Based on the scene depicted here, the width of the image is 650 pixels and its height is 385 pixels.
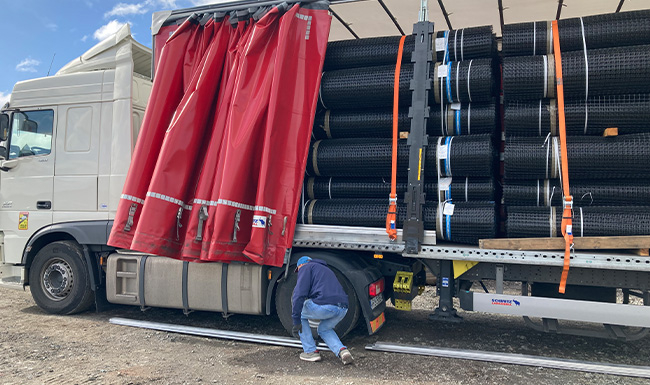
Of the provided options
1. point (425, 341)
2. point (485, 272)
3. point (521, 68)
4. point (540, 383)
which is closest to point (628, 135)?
point (521, 68)

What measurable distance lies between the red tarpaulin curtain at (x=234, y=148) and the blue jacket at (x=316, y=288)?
1.33 feet

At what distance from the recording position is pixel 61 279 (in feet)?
22.8

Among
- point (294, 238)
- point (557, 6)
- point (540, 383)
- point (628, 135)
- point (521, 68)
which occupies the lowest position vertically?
point (540, 383)

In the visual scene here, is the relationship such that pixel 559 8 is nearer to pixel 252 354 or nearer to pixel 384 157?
pixel 384 157

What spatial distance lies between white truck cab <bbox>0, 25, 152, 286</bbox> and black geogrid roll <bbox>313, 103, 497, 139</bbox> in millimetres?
2735

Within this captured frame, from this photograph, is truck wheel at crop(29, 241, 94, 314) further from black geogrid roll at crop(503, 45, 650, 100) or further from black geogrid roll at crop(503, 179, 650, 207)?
black geogrid roll at crop(503, 45, 650, 100)

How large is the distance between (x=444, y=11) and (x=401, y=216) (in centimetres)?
276

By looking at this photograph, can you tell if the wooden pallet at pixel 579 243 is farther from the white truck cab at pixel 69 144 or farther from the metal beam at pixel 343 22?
the white truck cab at pixel 69 144

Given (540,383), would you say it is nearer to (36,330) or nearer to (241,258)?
(241,258)

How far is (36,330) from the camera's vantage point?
6.29 m

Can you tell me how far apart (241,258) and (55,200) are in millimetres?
Answer: 3252

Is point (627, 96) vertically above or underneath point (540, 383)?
above

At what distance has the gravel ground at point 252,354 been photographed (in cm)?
462

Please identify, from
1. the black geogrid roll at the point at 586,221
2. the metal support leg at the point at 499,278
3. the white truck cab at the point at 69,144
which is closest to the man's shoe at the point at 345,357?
the metal support leg at the point at 499,278
